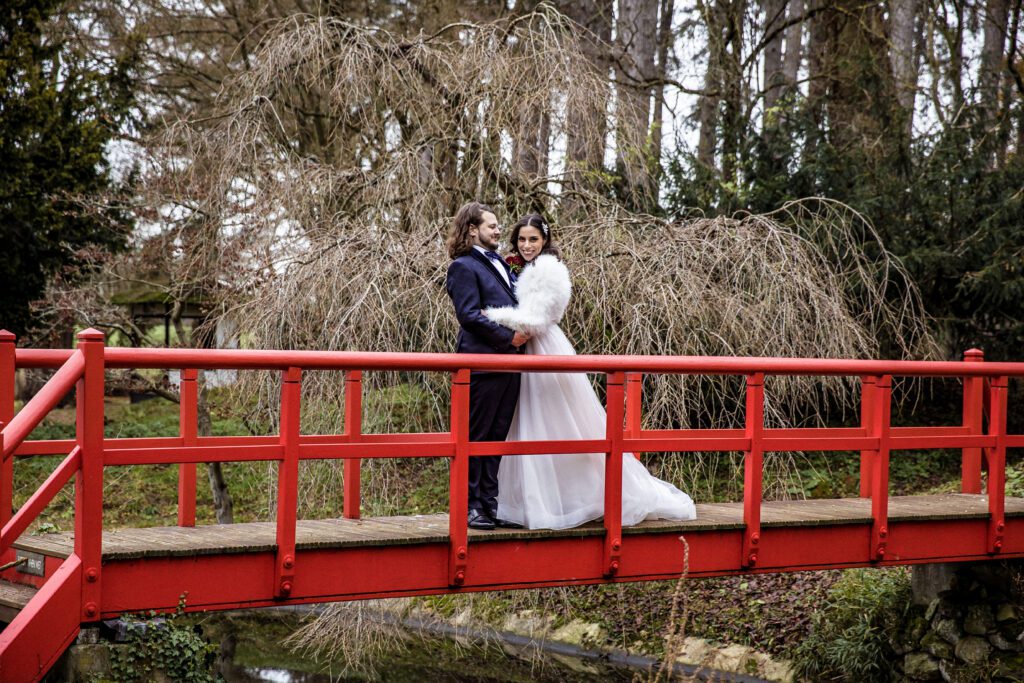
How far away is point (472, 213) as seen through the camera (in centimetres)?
548

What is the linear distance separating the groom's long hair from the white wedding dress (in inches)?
13.1

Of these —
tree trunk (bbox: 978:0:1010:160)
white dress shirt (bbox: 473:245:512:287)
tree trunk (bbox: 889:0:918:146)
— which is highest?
tree trunk (bbox: 889:0:918:146)

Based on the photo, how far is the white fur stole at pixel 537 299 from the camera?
17.7 ft

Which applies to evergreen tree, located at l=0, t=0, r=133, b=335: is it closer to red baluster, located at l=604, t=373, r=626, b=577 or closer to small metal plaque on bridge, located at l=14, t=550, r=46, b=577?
small metal plaque on bridge, located at l=14, t=550, r=46, b=577

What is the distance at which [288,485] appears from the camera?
179 inches

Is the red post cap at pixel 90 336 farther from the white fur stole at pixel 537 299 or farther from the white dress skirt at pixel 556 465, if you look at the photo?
the white dress skirt at pixel 556 465

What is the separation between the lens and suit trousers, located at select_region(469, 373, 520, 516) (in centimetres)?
543

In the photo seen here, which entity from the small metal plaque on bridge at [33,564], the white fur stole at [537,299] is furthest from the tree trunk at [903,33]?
the small metal plaque on bridge at [33,564]

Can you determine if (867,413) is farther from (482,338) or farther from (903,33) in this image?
(903,33)

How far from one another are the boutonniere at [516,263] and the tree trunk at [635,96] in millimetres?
3596

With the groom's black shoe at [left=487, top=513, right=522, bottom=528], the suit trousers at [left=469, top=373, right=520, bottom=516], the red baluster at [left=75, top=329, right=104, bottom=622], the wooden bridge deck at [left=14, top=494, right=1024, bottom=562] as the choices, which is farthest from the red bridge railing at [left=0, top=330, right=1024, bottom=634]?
the groom's black shoe at [left=487, top=513, right=522, bottom=528]

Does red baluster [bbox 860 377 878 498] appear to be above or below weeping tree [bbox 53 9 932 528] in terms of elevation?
below

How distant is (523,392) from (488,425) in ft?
0.93

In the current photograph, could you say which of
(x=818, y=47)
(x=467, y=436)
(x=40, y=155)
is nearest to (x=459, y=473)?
(x=467, y=436)
